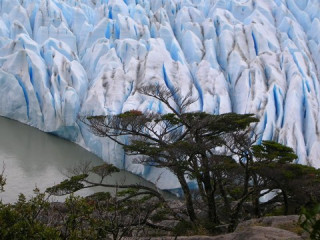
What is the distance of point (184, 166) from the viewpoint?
6648 mm

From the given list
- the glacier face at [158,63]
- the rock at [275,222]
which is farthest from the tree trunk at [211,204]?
the glacier face at [158,63]

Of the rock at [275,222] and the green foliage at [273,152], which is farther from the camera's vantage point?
the green foliage at [273,152]

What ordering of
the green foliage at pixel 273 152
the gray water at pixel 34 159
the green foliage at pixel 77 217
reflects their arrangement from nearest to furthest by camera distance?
the green foliage at pixel 77 217
the green foliage at pixel 273 152
the gray water at pixel 34 159

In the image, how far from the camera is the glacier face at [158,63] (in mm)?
15797

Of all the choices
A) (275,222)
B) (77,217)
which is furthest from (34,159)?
(77,217)

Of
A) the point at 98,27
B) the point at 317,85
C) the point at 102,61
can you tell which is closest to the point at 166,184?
the point at 102,61

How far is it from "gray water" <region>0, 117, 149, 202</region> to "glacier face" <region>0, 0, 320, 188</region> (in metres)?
0.62

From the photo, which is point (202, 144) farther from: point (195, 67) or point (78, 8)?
point (78, 8)

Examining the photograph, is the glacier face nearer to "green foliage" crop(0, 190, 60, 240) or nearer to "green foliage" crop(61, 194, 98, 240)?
"green foliage" crop(61, 194, 98, 240)

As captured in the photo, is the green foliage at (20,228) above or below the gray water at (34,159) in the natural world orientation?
below

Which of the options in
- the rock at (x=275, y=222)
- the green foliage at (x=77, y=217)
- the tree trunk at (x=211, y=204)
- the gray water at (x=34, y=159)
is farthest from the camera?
the gray water at (x=34, y=159)

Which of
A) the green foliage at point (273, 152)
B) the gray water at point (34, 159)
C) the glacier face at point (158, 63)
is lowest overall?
the green foliage at point (273, 152)

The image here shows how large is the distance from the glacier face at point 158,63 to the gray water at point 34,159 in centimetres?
62

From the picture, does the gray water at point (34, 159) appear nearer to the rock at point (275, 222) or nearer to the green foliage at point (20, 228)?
the rock at point (275, 222)
